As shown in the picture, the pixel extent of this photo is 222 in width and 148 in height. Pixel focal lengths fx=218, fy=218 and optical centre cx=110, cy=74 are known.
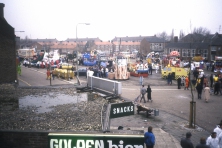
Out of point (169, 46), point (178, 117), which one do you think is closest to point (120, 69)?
point (178, 117)

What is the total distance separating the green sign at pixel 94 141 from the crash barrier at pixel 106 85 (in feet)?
35.4

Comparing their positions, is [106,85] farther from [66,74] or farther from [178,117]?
[66,74]

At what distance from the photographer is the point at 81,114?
1049cm

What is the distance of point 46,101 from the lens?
13.3 meters

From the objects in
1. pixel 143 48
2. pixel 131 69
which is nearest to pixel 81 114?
pixel 131 69

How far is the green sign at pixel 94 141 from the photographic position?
3109 millimetres

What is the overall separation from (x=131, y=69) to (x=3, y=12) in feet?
64.9

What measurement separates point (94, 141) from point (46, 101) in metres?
10.8

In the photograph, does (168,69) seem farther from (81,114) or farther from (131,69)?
(81,114)

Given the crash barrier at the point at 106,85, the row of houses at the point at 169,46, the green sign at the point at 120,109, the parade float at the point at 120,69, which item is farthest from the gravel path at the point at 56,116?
the parade float at the point at 120,69

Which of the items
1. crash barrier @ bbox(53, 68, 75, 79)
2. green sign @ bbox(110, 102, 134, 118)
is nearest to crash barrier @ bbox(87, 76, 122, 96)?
green sign @ bbox(110, 102, 134, 118)

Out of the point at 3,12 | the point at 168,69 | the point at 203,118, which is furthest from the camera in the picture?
the point at 168,69

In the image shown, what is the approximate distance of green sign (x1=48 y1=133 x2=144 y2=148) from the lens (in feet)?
10.2

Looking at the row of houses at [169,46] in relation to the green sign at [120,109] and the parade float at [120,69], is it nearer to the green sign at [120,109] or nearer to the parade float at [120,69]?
the parade float at [120,69]
